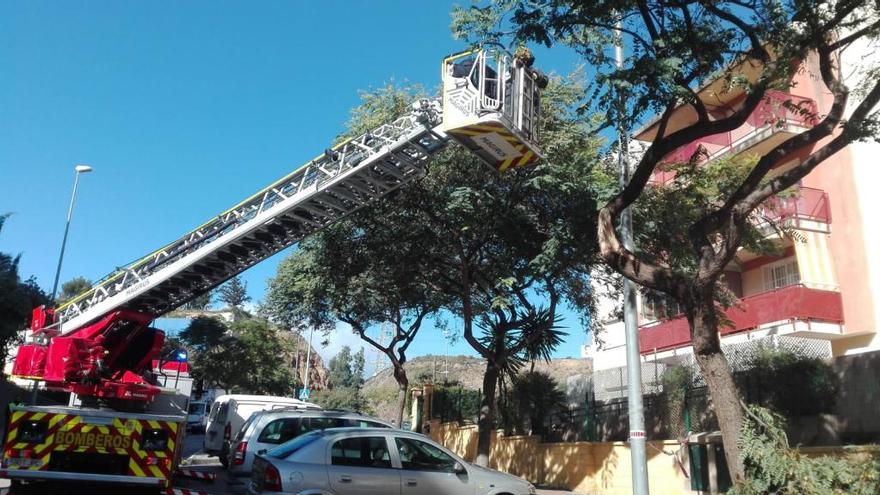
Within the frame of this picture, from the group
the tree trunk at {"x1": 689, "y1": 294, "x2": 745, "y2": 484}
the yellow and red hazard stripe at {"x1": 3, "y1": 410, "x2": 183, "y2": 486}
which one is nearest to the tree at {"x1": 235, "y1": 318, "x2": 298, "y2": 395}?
the yellow and red hazard stripe at {"x1": 3, "y1": 410, "x2": 183, "y2": 486}

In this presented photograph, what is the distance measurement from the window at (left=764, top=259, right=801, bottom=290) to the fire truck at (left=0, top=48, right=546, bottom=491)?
12189 millimetres

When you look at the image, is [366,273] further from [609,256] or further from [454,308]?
[609,256]

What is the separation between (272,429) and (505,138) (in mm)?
6720

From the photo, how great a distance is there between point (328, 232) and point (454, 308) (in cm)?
617

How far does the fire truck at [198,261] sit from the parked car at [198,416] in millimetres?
24219

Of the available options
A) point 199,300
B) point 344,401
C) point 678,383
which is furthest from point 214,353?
point 678,383

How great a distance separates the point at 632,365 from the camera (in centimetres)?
1102

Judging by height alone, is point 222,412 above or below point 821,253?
below

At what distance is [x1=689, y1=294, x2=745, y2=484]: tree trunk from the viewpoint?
8.42m

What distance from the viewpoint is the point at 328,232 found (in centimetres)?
1666

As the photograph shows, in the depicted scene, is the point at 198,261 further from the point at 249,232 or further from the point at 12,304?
the point at 12,304

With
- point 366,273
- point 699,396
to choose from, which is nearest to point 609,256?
point 699,396

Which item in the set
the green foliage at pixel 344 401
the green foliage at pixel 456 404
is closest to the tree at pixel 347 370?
the green foliage at pixel 344 401

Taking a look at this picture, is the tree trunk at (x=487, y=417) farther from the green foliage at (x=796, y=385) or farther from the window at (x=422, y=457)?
the window at (x=422, y=457)
